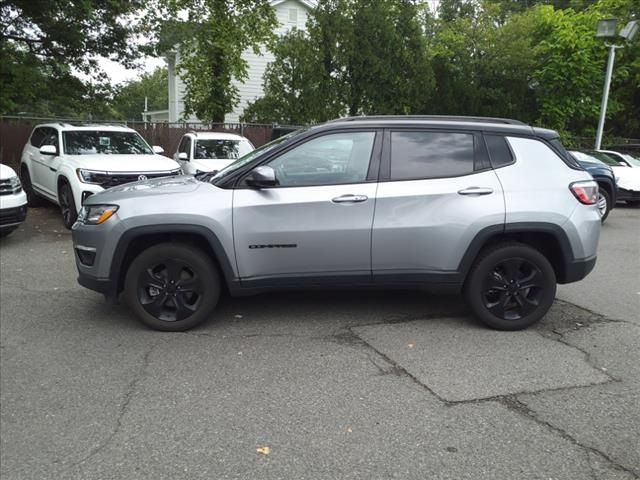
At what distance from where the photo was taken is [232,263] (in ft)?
15.2

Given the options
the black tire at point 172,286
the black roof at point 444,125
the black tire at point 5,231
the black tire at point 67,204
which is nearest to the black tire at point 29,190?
the black tire at point 67,204

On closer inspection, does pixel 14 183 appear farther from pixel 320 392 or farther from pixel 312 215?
pixel 320 392

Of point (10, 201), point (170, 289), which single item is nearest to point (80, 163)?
point (10, 201)

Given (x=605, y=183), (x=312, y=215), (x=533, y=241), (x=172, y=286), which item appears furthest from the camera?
(x=605, y=183)

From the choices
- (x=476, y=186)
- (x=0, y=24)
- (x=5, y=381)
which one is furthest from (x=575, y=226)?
(x=0, y=24)

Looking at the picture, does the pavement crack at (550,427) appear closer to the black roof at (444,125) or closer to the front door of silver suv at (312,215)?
the front door of silver suv at (312,215)

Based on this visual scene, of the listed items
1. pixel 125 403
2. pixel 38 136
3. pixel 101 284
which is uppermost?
pixel 38 136

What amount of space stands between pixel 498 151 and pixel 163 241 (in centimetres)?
291

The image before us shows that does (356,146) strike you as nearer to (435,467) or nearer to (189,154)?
(435,467)

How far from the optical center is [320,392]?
3.70 metres

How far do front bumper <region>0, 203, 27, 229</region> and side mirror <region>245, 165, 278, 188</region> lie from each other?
16.5 feet

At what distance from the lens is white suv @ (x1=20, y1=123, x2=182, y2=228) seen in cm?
899

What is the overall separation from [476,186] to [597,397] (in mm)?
1850

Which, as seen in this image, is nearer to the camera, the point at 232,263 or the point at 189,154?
the point at 232,263
